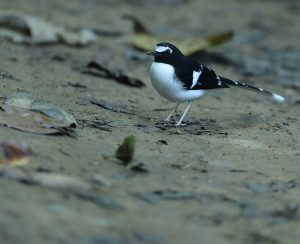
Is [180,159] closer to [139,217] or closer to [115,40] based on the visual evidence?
[139,217]

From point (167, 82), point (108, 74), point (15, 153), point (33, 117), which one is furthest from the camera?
point (108, 74)

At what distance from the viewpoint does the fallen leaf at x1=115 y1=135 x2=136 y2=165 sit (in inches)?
176

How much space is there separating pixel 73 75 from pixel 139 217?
14.0ft

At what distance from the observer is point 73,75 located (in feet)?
25.1

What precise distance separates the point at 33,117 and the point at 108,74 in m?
2.80

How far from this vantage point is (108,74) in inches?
307

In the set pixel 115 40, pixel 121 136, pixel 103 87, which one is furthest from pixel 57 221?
pixel 115 40

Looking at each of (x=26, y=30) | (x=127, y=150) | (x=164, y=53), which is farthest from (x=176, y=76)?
(x=26, y=30)

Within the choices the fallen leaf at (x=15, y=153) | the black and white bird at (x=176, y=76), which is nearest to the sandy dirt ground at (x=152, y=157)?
the fallen leaf at (x=15, y=153)

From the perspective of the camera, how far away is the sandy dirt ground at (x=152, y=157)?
3.43m

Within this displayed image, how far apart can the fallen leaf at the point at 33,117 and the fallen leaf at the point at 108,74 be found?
2.20 meters

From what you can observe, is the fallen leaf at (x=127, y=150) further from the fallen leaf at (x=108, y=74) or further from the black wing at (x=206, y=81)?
the fallen leaf at (x=108, y=74)

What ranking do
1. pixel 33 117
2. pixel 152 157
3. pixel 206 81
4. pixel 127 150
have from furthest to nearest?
pixel 206 81, pixel 33 117, pixel 152 157, pixel 127 150

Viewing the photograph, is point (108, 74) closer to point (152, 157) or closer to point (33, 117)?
point (33, 117)
